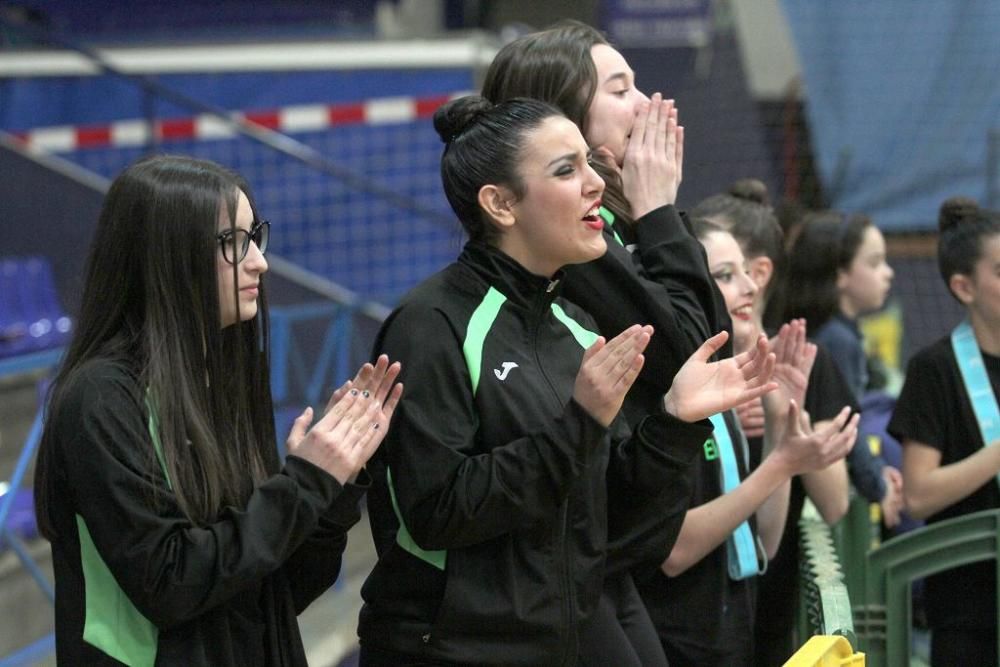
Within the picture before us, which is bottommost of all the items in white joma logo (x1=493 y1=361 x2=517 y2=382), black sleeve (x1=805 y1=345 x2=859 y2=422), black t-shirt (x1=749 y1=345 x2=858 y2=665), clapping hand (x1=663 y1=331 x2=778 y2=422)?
black t-shirt (x1=749 y1=345 x2=858 y2=665)

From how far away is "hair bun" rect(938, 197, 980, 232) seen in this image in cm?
368

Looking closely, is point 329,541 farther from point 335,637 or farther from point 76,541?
point 335,637

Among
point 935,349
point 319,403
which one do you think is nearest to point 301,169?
point 319,403

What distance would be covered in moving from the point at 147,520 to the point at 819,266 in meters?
2.97

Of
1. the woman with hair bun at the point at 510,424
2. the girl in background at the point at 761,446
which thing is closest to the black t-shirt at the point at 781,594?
the girl in background at the point at 761,446

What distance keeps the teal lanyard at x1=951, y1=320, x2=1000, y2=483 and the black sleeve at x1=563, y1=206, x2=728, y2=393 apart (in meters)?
1.11

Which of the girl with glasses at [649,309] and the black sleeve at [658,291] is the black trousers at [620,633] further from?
the black sleeve at [658,291]

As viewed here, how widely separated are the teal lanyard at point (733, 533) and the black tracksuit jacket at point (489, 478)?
64 centimetres

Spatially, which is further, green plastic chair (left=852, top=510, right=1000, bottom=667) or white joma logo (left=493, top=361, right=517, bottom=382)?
green plastic chair (left=852, top=510, right=1000, bottom=667)

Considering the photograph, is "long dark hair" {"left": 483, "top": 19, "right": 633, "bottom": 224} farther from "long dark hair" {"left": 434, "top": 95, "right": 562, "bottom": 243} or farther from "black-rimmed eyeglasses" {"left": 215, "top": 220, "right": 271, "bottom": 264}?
"black-rimmed eyeglasses" {"left": 215, "top": 220, "right": 271, "bottom": 264}

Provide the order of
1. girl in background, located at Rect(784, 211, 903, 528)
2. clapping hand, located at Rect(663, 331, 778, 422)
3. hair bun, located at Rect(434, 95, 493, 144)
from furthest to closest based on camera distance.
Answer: girl in background, located at Rect(784, 211, 903, 528)
hair bun, located at Rect(434, 95, 493, 144)
clapping hand, located at Rect(663, 331, 778, 422)

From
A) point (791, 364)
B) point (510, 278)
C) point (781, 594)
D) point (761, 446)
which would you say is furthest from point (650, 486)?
point (781, 594)

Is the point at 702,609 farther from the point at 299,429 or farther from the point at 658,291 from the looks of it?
the point at 299,429

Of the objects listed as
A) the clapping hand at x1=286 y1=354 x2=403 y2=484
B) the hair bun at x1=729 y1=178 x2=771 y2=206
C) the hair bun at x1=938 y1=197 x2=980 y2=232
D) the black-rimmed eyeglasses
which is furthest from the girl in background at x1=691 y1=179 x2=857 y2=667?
the black-rimmed eyeglasses
